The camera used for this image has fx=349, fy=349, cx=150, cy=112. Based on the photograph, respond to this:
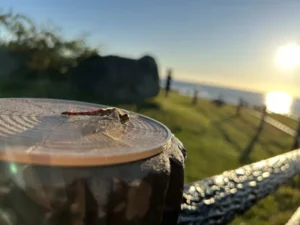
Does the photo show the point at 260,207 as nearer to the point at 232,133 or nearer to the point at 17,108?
the point at 17,108

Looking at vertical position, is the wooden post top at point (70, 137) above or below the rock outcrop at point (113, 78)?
above

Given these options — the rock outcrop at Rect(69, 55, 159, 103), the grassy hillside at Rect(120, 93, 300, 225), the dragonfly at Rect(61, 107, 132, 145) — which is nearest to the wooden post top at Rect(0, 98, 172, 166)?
the dragonfly at Rect(61, 107, 132, 145)

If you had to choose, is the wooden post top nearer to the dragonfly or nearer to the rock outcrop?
the dragonfly

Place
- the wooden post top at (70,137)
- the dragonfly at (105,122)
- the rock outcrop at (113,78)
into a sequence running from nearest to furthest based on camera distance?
the wooden post top at (70,137), the dragonfly at (105,122), the rock outcrop at (113,78)

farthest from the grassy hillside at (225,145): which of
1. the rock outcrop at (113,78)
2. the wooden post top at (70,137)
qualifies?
the wooden post top at (70,137)

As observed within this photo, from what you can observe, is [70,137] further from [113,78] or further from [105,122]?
[113,78]

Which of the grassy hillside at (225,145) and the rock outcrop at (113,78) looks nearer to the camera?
the grassy hillside at (225,145)

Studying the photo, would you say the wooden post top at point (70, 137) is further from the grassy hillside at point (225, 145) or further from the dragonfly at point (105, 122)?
the grassy hillside at point (225, 145)

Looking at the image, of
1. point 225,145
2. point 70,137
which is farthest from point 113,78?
point 70,137
